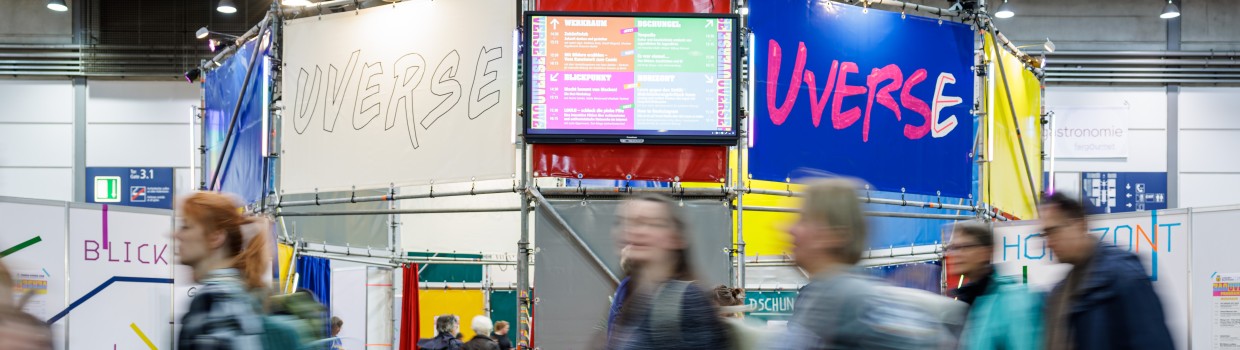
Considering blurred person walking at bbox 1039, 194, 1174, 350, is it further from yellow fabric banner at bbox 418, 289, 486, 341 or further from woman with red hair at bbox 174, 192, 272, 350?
yellow fabric banner at bbox 418, 289, 486, 341

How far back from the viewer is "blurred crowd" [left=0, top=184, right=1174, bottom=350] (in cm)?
277

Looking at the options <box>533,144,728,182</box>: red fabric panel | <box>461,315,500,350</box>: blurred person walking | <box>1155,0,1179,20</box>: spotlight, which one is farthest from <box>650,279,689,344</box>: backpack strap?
<box>1155,0,1179,20</box>: spotlight

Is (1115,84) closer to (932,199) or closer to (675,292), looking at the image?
(932,199)

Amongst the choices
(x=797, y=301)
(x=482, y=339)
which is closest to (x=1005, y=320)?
(x=797, y=301)

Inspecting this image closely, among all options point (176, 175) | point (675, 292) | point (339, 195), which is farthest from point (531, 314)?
point (176, 175)

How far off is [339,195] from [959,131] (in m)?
6.95

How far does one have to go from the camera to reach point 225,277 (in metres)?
3.23

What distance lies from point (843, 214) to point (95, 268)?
5319 millimetres

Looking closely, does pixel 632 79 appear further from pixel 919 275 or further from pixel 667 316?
pixel 919 275

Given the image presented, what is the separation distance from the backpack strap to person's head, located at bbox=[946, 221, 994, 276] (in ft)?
7.64

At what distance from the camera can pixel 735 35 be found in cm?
828

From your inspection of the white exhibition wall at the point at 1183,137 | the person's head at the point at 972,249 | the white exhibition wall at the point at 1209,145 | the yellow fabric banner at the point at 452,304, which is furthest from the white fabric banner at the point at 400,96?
the white exhibition wall at the point at 1209,145

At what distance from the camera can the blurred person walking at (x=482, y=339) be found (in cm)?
1156

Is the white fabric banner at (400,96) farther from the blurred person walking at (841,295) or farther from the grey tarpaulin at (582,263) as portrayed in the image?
the blurred person walking at (841,295)
